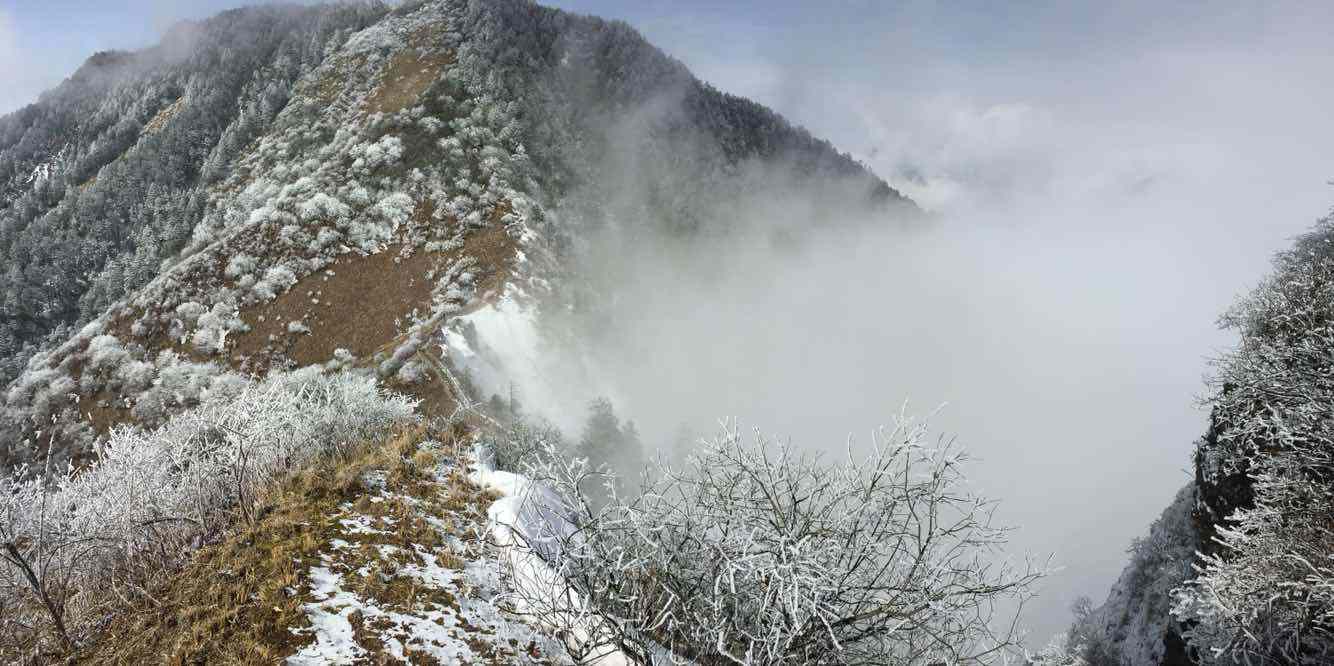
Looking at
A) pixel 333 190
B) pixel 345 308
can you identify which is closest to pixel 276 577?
pixel 345 308

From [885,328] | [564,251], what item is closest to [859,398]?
[885,328]

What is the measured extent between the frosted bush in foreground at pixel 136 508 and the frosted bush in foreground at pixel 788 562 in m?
4.40

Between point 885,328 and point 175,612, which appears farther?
point 885,328

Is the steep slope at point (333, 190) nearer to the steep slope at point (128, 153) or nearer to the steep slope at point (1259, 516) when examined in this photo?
the steep slope at point (128, 153)

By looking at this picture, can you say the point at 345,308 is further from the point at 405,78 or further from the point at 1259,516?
the point at 1259,516

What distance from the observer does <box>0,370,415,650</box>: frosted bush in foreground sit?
5074 millimetres

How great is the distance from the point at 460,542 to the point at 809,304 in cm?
6668

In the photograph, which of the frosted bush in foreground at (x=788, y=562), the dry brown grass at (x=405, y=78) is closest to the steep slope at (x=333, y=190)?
the dry brown grass at (x=405, y=78)

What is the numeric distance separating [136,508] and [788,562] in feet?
25.7

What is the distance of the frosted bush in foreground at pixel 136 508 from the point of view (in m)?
5.07

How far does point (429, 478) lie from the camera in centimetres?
835

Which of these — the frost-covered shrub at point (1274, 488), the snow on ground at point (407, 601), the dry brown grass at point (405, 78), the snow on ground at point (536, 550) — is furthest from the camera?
the dry brown grass at point (405, 78)

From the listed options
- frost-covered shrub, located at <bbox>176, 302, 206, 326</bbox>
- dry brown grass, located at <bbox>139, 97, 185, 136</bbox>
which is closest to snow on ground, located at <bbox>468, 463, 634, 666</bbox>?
frost-covered shrub, located at <bbox>176, 302, 206, 326</bbox>

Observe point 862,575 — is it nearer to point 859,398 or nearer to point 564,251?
point 564,251
